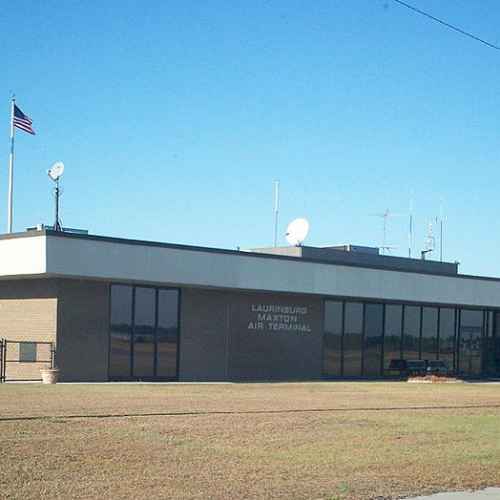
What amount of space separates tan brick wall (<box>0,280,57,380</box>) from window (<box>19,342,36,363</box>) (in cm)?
17

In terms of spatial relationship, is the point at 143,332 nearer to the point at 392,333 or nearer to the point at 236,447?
the point at 392,333

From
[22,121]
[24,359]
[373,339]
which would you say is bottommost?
[24,359]

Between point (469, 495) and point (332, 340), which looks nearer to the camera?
point (469, 495)

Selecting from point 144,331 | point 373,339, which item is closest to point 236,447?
point 144,331

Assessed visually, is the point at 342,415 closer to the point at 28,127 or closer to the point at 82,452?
Result: the point at 82,452

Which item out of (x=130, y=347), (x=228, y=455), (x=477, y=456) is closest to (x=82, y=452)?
(x=228, y=455)

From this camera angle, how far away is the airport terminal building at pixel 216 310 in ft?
104

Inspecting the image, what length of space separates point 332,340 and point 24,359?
14.1 meters

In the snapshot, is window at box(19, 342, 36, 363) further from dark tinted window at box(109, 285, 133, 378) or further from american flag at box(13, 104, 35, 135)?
american flag at box(13, 104, 35, 135)

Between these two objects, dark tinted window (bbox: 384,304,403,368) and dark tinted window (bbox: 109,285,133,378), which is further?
dark tinted window (bbox: 384,304,403,368)

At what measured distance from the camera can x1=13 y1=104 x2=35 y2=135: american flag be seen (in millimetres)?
36875

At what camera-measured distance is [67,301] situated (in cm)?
3206

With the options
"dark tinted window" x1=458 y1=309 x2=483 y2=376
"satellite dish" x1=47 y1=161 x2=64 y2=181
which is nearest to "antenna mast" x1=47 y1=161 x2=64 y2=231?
"satellite dish" x1=47 y1=161 x2=64 y2=181

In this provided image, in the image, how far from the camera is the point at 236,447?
569 inches
